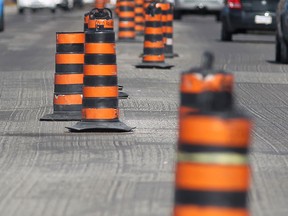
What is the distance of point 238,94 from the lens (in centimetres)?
1758

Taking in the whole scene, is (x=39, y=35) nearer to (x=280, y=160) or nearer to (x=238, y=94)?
(x=238, y=94)

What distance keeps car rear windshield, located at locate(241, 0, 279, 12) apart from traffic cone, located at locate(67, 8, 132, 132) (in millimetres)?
18947

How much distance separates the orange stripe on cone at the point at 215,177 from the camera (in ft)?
18.5

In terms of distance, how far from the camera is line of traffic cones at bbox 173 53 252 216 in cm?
564

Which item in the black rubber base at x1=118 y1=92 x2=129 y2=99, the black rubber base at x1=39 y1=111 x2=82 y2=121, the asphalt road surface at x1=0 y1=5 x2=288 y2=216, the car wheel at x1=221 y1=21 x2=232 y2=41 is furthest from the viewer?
the car wheel at x1=221 y1=21 x2=232 y2=41

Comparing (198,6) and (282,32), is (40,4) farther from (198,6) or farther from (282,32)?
(282,32)

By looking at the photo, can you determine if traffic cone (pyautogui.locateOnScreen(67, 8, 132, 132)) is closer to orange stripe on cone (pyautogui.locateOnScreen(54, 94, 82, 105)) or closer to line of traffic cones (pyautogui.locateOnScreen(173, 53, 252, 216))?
orange stripe on cone (pyautogui.locateOnScreen(54, 94, 82, 105))

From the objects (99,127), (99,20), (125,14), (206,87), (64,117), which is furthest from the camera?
(125,14)

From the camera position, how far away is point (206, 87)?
6.00 meters

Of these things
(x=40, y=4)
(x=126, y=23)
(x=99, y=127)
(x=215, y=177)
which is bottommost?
(x=40, y=4)

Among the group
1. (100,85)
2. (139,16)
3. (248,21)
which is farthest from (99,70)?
(139,16)

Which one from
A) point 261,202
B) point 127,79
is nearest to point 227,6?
point 127,79

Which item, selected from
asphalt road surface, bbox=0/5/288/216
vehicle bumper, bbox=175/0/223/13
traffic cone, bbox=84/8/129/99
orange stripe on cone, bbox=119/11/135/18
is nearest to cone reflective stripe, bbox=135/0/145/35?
orange stripe on cone, bbox=119/11/135/18

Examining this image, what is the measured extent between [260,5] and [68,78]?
Result: 717 inches
